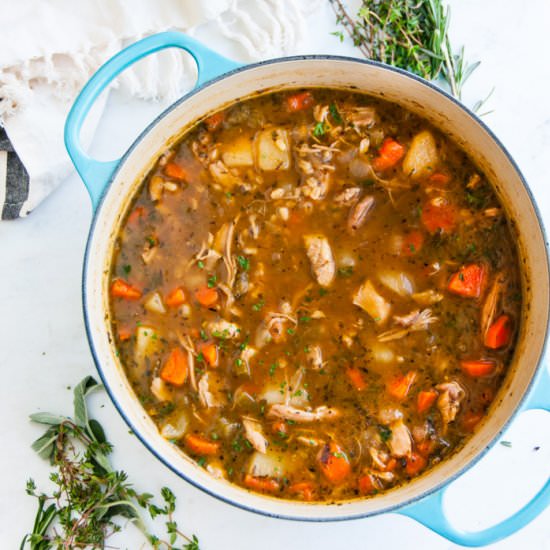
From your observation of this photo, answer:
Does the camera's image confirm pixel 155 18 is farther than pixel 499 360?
Yes

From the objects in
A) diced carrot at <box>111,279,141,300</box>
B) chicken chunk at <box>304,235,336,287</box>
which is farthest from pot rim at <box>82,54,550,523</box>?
chicken chunk at <box>304,235,336,287</box>

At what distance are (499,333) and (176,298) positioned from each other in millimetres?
1418

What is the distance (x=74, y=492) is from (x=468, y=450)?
1.79 m

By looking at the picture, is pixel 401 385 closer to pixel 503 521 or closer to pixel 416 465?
pixel 416 465

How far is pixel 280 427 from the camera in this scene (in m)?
3.23

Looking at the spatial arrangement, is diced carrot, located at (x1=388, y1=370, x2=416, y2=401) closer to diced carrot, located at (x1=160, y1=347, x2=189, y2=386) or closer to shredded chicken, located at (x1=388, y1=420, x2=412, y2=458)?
shredded chicken, located at (x1=388, y1=420, x2=412, y2=458)

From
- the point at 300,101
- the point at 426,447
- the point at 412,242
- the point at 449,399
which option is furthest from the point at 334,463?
the point at 300,101

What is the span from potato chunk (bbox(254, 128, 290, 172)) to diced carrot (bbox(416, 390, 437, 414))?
3.76ft

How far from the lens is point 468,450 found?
10.4 ft

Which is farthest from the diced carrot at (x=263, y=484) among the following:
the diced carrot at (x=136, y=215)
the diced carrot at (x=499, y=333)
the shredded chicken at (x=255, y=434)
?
the diced carrot at (x=136, y=215)

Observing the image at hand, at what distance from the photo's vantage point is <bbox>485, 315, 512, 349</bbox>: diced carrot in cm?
323

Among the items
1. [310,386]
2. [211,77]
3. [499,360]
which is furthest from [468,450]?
[211,77]

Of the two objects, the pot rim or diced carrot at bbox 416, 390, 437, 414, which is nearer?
the pot rim

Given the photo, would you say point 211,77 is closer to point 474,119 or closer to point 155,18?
point 155,18
